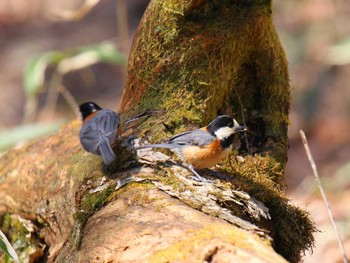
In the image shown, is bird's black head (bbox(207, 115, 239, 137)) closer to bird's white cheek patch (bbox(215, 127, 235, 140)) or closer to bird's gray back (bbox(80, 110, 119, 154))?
bird's white cheek patch (bbox(215, 127, 235, 140))

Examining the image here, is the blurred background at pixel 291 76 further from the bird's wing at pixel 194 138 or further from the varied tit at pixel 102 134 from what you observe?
the bird's wing at pixel 194 138

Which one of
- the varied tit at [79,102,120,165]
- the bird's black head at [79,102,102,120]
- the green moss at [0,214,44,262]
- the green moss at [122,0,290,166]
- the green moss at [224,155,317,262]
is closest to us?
the green moss at [224,155,317,262]

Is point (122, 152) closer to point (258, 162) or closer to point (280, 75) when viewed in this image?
point (258, 162)

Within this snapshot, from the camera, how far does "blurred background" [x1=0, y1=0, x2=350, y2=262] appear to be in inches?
299

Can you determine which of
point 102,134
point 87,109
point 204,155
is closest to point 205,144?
point 204,155

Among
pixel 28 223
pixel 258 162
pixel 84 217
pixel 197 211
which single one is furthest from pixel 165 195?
pixel 28 223

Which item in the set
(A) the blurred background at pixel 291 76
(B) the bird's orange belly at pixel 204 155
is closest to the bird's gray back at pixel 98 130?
(B) the bird's orange belly at pixel 204 155

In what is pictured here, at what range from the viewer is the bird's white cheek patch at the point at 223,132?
3544 mm

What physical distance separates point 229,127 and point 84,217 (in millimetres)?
898

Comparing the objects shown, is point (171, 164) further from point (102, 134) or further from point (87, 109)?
point (87, 109)

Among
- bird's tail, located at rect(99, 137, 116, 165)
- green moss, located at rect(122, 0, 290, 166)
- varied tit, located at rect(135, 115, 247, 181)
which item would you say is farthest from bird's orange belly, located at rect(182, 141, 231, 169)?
bird's tail, located at rect(99, 137, 116, 165)

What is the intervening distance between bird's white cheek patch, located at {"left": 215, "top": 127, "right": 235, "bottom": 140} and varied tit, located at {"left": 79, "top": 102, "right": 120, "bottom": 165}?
566mm

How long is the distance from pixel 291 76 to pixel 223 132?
5.56m

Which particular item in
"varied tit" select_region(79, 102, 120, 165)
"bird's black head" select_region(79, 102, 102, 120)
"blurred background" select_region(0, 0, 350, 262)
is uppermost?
"varied tit" select_region(79, 102, 120, 165)
